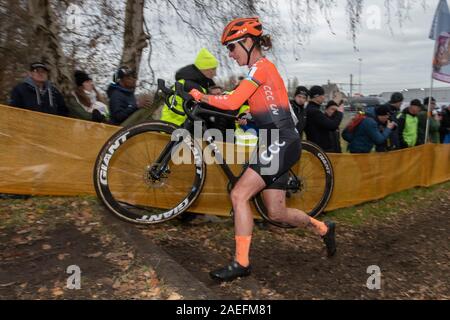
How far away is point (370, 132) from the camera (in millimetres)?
7453

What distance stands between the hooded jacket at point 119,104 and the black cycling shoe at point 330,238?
298 centimetres

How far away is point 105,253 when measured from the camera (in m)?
3.71

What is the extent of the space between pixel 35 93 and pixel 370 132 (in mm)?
5594

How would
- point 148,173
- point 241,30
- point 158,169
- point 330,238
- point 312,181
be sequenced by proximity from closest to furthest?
point 241,30 → point 158,169 → point 148,173 → point 330,238 → point 312,181

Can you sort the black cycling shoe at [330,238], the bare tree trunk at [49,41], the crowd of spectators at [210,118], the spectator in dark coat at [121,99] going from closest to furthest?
the black cycling shoe at [330,238]
the crowd of spectators at [210,118]
the spectator in dark coat at [121,99]
the bare tree trunk at [49,41]

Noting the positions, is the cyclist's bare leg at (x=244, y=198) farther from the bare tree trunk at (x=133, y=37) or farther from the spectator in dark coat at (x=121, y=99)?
the bare tree trunk at (x=133, y=37)

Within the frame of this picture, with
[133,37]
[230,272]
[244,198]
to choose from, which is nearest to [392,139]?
[133,37]

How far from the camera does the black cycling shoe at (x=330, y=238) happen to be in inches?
178

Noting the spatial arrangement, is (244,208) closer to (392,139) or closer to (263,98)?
(263,98)

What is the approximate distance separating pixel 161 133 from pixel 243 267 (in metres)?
1.77

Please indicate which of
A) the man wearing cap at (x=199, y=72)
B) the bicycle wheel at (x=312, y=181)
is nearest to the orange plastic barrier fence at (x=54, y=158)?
the bicycle wheel at (x=312, y=181)

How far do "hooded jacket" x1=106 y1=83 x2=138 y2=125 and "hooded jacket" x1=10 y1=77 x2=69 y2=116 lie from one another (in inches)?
29.7

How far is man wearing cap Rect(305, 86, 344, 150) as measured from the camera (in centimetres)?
673

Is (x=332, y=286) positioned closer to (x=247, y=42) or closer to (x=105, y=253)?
(x=105, y=253)
